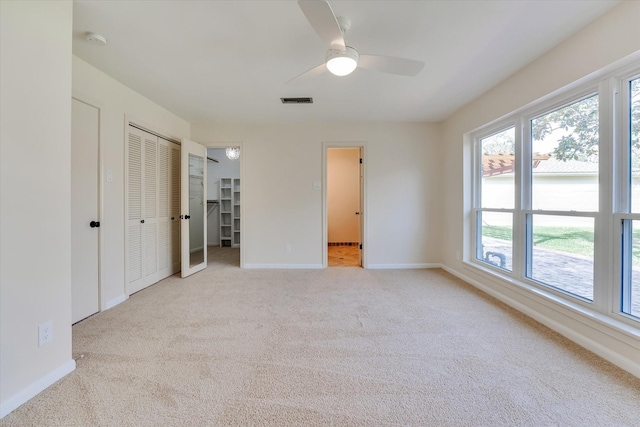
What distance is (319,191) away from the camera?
13.2ft

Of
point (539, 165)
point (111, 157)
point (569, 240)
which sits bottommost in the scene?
point (569, 240)

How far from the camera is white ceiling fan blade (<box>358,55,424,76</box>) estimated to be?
67.4 inches

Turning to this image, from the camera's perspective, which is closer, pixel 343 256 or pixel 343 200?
pixel 343 256

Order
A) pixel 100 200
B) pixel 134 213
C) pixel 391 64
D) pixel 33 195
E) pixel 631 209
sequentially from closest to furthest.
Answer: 1. pixel 33 195
2. pixel 631 209
3. pixel 391 64
4. pixel 100 200
5. pixel 134 213

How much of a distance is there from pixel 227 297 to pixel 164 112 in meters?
2.61

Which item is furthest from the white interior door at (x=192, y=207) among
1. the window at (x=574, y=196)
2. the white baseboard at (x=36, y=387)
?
the window at (x=574, y=196)

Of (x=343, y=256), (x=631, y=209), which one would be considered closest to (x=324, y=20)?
(x=631, y=209)

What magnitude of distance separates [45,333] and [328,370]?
163 cm

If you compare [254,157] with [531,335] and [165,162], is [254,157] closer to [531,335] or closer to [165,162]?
[165,162]

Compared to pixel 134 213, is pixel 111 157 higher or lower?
higher

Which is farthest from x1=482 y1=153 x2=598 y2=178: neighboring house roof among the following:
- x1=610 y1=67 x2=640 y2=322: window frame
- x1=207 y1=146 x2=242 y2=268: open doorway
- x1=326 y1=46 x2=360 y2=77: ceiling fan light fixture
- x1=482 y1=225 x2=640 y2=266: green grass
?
x1=207 y1=146 x2=242 y2=268: open doorway

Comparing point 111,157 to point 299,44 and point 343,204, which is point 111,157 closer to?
point 299,44

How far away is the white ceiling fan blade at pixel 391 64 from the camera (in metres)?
1.71

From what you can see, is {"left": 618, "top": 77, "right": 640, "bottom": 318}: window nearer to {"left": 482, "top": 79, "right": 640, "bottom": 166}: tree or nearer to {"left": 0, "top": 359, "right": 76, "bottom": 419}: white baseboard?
{"left": 482, "top": 79, "right": 640, "bottom": 166}: tree
